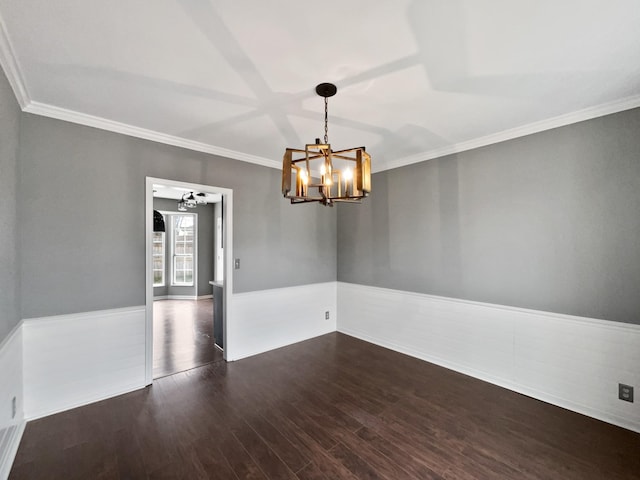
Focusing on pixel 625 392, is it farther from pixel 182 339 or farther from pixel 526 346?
pixel 182 339

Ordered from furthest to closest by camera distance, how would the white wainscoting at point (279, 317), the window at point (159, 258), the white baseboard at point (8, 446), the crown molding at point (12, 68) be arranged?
the window at point (159, 258)
the white wainscoting at point (279, 317)
the white baseboard at point (8, 446)
the crown molding at point (12, 68)

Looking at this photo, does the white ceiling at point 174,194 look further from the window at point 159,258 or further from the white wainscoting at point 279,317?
the white wainscoting at point 279,317

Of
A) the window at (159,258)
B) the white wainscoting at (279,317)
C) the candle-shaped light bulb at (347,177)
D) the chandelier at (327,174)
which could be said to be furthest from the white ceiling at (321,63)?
the window at (159,258)

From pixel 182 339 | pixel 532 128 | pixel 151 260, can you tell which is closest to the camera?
pixel 532 128

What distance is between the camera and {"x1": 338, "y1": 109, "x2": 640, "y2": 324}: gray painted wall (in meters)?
2.39

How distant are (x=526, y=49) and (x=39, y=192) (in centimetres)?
399

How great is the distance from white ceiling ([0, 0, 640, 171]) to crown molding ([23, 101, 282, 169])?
19 mm

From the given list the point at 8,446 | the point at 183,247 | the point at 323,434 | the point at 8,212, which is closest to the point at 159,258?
the point at 183,247

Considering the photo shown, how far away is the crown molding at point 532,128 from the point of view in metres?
2.38

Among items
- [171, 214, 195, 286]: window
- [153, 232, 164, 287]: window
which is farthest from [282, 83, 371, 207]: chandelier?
[153, 232, 164, 287]: window

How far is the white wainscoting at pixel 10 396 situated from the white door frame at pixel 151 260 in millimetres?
930

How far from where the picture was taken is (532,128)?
2.83 m

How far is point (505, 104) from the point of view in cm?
245

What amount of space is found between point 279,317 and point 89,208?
264 centimetres
